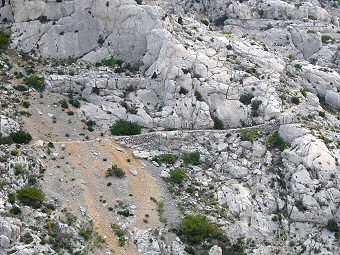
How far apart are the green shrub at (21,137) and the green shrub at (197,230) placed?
15.5m

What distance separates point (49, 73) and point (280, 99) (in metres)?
24.3

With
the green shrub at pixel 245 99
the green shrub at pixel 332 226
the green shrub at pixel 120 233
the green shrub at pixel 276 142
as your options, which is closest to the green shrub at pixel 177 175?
the green shrub at pixel 120 233

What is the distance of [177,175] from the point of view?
4906cm

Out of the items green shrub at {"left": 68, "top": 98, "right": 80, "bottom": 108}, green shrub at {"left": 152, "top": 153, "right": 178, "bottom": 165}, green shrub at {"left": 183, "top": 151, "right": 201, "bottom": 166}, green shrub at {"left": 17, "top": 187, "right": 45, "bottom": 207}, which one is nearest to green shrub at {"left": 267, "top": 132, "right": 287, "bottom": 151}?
green shrub at {"left": 183, "top": 151, "right": 201, "bottom": 166}

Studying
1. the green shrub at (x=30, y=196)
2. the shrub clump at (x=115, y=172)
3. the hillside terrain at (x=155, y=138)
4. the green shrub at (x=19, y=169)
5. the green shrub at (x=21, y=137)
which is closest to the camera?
the green shrub at (x=30, y=196)

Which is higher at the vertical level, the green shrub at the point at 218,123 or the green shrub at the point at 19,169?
the green shrub at the point at 19,169

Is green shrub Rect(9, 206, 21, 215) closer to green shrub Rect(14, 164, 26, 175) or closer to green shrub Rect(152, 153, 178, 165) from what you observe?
green shrub Rect(14, 164, 26, 175)

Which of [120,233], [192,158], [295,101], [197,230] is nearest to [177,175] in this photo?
[192,158]

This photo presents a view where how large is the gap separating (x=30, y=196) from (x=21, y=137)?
7544 mm

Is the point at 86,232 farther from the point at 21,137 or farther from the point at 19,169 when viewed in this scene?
the point at 21,137

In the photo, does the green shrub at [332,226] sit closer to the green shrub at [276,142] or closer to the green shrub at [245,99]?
the green shrub at [276,142]

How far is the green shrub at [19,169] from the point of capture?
43.5m

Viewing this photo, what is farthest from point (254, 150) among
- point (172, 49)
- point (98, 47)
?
point (98, 47)

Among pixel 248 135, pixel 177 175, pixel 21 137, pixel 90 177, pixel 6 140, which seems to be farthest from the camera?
pixel 248 135
